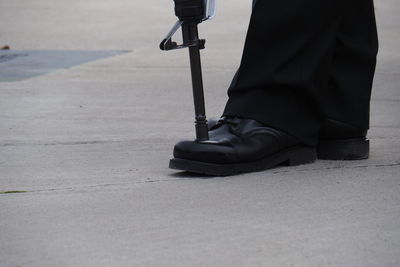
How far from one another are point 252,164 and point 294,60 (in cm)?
38

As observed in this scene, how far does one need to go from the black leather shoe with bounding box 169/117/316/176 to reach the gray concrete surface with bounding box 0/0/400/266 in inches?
2.0

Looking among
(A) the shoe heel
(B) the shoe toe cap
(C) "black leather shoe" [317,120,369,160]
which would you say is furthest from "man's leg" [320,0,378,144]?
(B) the shoe toe cap

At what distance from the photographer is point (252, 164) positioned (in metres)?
3.29

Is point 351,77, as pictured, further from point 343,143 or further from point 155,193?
point 155,193

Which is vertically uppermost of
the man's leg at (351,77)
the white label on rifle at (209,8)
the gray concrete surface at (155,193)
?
the white label on rifle at (209,8)

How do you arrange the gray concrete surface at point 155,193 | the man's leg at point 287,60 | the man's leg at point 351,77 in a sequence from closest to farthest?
the gray concrete surface at point 155,193 < the man's leg at point 287,60 < the man's leg at point 351,77

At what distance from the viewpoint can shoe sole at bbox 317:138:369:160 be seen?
352 cm

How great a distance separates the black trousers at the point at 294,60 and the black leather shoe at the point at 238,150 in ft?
0.13

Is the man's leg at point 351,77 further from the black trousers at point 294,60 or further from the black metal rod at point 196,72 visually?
the black metal rod at point 196,72

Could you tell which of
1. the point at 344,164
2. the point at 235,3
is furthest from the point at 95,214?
the point at 235,3

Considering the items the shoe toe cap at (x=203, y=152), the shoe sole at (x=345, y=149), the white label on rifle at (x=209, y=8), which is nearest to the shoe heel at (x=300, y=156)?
the shoe sole at (x=345, y=149)

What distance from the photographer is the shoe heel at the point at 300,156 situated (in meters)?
3.40

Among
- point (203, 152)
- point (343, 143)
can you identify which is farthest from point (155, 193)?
point (343, 143)

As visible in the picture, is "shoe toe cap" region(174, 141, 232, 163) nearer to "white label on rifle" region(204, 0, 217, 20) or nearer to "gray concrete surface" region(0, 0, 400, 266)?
"gray concrete surface" region(0, 0, 400, 266)
